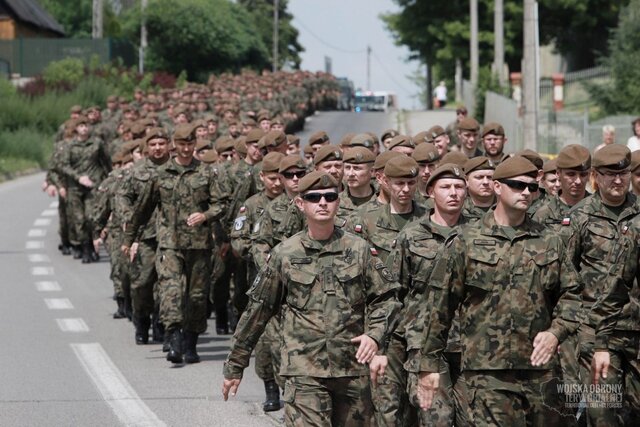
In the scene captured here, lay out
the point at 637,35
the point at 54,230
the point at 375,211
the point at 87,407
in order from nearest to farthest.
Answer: the point at 375,211 < the point at 87,407 < the point at 54,230 < the point at 637,35

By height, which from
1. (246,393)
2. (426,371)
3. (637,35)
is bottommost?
(246,393)

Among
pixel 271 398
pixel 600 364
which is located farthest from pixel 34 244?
pixel 600 364

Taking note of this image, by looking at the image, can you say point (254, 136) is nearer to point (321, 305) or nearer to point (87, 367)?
point (87, 367)

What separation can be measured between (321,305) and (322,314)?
5 cm

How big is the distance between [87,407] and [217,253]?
412cm

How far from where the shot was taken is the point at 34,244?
84.8ft

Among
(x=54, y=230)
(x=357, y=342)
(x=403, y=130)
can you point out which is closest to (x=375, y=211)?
(x=357, y=342)

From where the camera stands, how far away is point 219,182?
14.8 meters

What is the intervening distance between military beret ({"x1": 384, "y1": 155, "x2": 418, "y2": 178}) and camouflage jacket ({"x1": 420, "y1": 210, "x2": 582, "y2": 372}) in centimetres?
243

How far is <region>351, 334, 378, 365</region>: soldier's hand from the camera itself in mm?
8312

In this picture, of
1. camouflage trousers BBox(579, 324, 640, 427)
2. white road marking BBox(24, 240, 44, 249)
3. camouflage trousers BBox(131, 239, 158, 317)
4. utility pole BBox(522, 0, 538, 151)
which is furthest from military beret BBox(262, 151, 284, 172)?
white road marking BBox(24, 240, 44, 249)

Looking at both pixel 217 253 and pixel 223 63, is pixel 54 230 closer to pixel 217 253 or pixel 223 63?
pixel 217 253

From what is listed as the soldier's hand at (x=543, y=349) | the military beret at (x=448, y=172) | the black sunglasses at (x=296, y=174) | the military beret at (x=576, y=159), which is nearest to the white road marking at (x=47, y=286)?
the black sunglasses at (x=296, y=174)

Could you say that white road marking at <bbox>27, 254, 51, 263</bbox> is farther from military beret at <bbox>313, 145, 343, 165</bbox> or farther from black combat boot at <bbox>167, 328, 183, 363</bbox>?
military beret at <bbox>313, 145, 343, 165</bbox>
